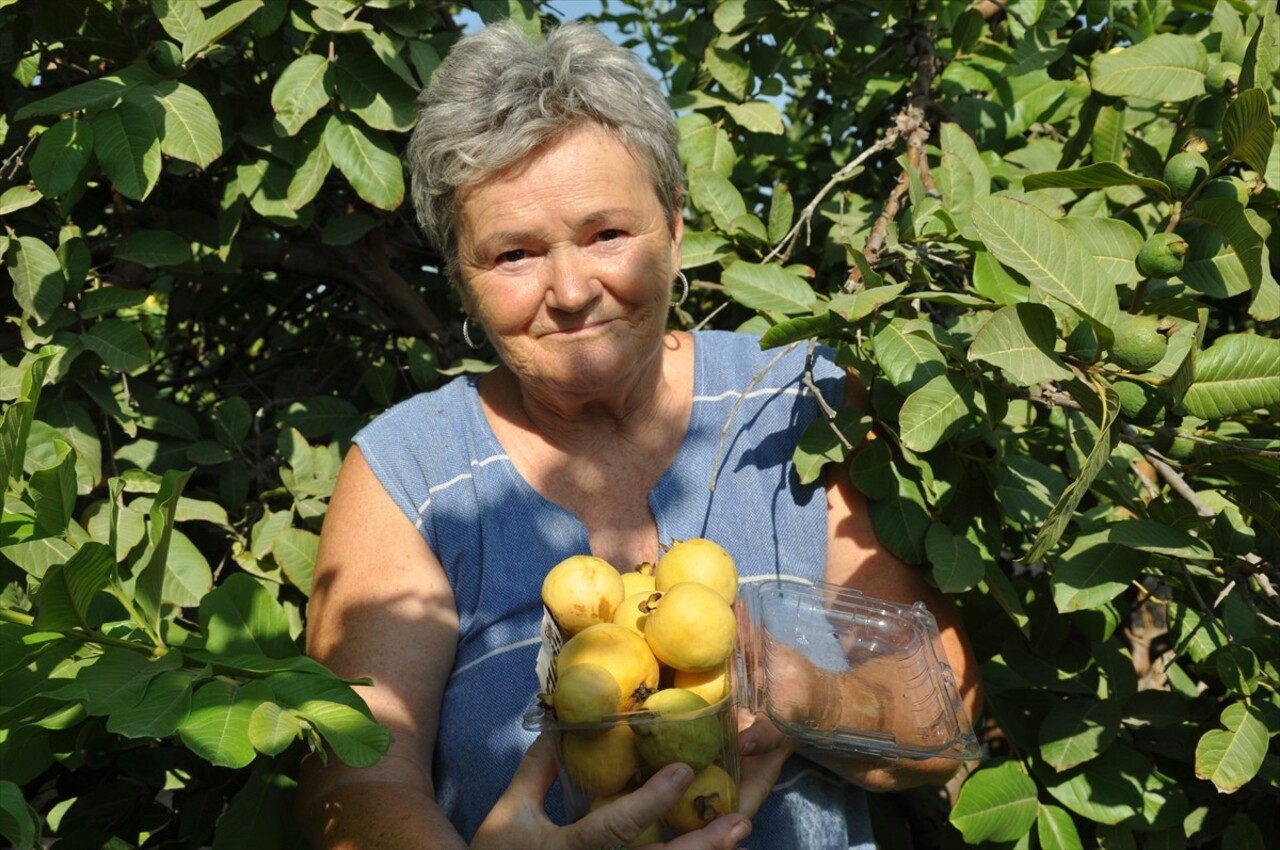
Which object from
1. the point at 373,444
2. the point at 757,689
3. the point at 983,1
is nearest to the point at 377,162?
the point at 373,444

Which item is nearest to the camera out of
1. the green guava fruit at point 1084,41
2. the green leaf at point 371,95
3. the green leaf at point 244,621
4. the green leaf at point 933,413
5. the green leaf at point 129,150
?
the green leaf at point 933,413

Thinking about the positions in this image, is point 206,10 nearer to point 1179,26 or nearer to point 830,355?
point 830,355

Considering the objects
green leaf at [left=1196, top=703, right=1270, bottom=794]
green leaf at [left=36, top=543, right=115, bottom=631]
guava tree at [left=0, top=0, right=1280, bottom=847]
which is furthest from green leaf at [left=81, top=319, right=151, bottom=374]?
green leaf at [left=1196, top=703, right=1270, bottom=794]

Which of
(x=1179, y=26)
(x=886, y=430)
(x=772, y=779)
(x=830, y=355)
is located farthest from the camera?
(x=1179, y=26)

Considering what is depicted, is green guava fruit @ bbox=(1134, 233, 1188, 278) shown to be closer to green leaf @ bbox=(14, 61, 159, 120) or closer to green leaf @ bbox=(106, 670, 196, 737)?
green leaf @ bbox=(106, 670, 196, 737)

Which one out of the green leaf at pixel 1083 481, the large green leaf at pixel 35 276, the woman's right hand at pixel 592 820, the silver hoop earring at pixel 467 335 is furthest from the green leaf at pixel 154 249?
the green leaf at pixel 1083 481

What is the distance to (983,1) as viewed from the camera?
283 centimetres

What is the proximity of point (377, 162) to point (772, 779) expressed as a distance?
1.32m

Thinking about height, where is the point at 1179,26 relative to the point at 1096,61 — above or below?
below

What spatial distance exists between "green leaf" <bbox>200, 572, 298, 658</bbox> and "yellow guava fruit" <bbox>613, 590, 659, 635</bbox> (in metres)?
0.59

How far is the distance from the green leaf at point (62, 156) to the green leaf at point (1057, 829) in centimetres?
191

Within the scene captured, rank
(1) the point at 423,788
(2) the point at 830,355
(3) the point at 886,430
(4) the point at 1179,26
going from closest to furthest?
1. (1) the point at 423,788
2. (3) the point at 886,430
3. (2) the point at 830,355
4. (4) the point at 1179,26

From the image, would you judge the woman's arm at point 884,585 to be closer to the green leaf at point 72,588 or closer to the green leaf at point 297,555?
the green leaf at point 297,555

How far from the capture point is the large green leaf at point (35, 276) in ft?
7.04
